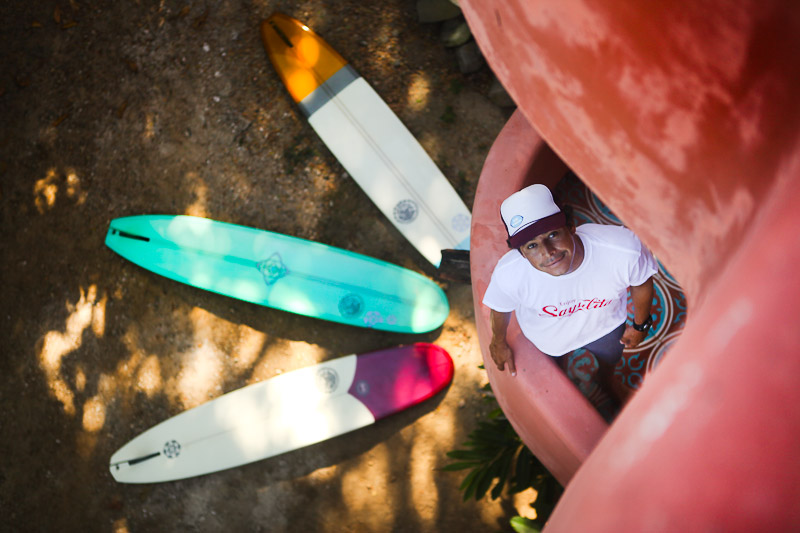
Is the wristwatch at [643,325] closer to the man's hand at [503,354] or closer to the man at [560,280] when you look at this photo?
the man at [560,280]

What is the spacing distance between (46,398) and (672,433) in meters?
4.09

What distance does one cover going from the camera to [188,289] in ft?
11.1

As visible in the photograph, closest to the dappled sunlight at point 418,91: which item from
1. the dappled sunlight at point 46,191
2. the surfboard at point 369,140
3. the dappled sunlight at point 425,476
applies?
the surfboard at point 369,140

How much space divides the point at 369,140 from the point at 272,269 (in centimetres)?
99

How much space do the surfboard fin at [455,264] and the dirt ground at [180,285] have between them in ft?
2.53

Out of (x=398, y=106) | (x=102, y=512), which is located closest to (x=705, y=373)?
(x=398, y=106)

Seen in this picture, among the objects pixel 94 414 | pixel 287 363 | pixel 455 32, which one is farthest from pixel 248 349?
pixel 455 32

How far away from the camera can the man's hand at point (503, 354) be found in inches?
59.4

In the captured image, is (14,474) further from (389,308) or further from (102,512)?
(389,308)

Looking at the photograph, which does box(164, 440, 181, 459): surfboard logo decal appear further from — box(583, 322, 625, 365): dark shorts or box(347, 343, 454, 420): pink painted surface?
box(583, 322, 625, 365): dark shorts

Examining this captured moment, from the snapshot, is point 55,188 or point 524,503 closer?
point 524,503

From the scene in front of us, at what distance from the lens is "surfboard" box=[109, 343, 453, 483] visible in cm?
311

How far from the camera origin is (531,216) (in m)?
1.32

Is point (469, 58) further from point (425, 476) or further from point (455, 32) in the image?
point (425, 476)
